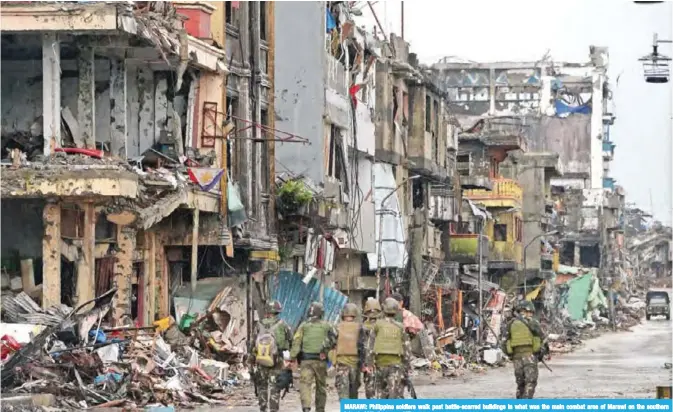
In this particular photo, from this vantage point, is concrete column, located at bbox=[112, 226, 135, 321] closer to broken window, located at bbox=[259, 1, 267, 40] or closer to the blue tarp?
broken window, located at bbox=[259, 1, 267, 40]

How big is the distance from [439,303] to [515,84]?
58286mm

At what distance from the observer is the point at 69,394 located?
27547 mm

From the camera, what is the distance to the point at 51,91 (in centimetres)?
3172

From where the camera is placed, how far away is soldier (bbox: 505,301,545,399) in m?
27.4

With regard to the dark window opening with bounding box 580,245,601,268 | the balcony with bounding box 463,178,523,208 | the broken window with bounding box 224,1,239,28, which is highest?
the broken window with bounding box 224,1,239,28

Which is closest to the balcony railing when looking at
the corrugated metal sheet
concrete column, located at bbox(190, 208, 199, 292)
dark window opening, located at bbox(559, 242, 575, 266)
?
the corrugated metal sheet

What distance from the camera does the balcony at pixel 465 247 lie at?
67125 millimetres

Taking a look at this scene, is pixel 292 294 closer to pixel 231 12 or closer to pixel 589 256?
pixel 231 12

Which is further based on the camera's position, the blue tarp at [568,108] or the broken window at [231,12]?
the blue tarp at [568,108]

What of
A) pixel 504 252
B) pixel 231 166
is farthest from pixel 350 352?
pixel 504 252

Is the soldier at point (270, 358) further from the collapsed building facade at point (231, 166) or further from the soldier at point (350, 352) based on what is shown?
the collapsed building facade at point (231, 166)

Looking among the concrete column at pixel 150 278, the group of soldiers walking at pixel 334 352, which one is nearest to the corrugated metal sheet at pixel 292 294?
the concrete column at pixel 150 278

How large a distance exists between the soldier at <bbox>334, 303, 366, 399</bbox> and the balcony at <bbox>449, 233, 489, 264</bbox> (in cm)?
4188

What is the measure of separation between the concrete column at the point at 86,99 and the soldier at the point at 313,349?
9767 millimetres
